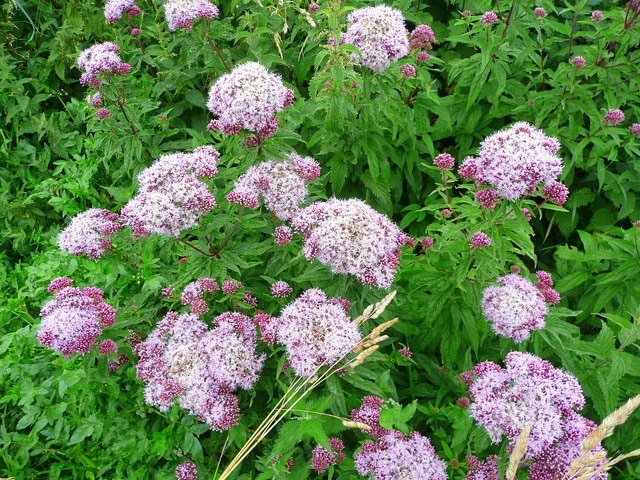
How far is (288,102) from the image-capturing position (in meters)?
3.31

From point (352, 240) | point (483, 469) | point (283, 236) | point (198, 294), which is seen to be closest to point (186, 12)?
point (283, 236)

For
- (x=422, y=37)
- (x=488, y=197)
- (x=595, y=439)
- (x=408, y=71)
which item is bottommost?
(x=595, y=439)

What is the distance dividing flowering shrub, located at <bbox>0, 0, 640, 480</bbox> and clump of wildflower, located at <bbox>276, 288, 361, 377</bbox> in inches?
0.4

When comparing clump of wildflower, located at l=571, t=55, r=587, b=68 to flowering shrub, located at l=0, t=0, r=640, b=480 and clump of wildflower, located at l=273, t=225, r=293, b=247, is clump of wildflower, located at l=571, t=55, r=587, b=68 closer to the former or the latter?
flowering shrub, located at l=0, t=0, r=640, b=480

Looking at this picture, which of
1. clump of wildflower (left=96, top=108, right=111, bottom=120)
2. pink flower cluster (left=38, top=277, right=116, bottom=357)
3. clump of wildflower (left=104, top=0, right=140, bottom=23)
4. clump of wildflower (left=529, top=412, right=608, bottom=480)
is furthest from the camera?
clump of wildflower (left=104, top=0, right=140, bottom=23)

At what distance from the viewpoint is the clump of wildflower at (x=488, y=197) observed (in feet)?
9.24

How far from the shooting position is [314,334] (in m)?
2.62

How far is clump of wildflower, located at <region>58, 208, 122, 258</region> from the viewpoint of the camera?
10.2 feet

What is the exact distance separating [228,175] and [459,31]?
121 inches

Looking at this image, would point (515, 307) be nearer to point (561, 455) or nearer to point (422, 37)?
point (561, 455)

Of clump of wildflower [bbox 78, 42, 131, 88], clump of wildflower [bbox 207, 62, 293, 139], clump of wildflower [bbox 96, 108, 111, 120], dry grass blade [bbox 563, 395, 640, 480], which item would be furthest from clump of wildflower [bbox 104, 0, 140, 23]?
dry grass blade [bbox 563, 395, 640, 480]

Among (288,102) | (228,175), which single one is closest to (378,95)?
(288,102)

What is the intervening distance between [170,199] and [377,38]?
1.67 m

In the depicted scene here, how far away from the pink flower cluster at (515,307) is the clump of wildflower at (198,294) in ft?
5.02
